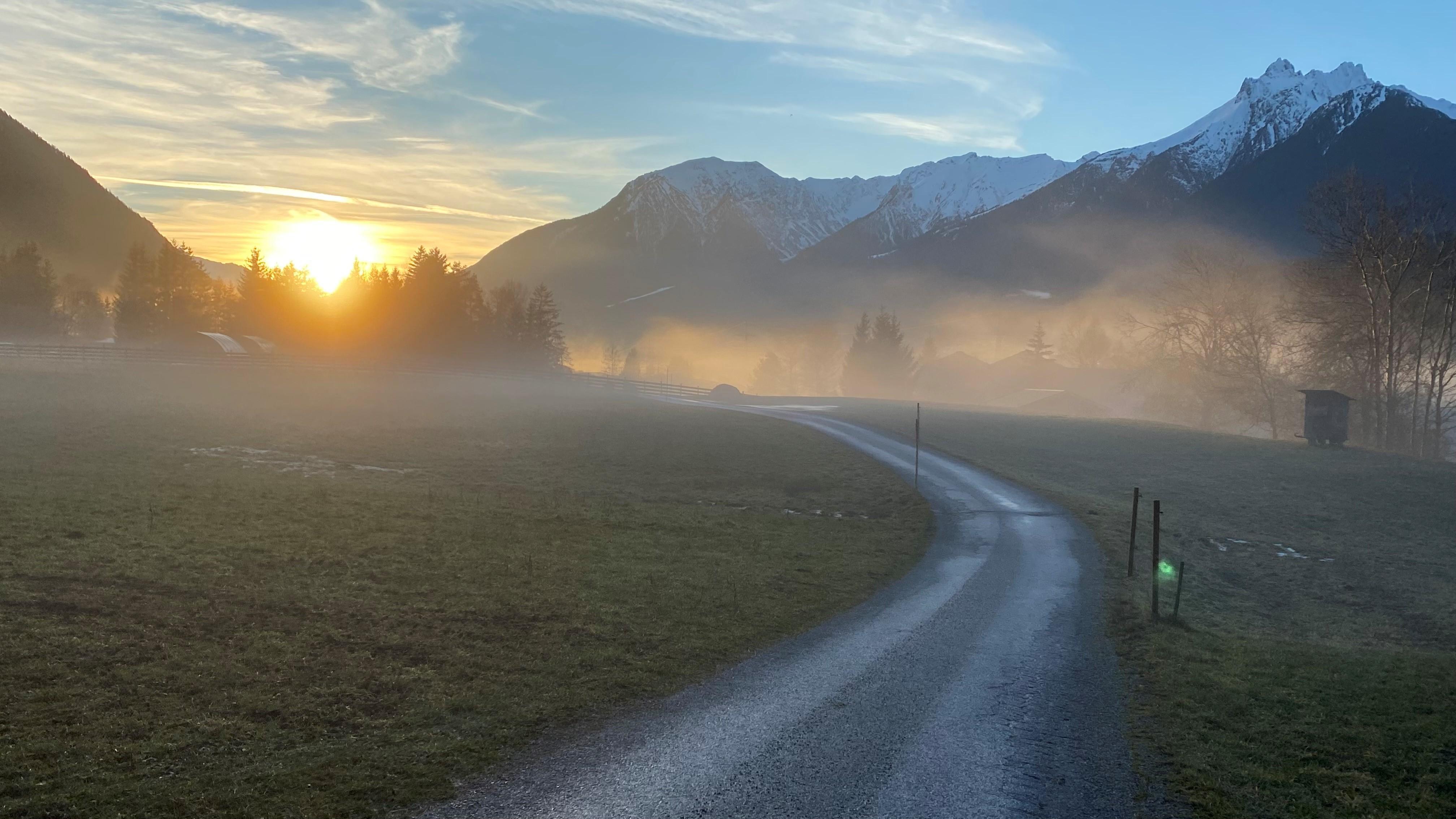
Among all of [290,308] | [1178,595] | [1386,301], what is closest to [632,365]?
[290,308]

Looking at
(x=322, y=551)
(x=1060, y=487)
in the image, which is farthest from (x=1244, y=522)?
(x=322, y=551)

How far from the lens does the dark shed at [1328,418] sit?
48.4 metres

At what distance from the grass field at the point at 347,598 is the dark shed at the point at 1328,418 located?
99.4 ft

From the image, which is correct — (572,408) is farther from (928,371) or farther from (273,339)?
(928,371)

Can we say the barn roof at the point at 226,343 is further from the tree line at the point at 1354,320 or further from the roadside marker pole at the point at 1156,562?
the tree line at the point at 1354,320

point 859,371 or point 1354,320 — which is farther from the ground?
point 1354,320

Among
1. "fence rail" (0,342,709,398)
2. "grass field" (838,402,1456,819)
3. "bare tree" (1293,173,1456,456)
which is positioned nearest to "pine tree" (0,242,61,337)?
"fence rail" (0,342,709,398)

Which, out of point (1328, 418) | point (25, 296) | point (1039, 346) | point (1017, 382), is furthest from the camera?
point (1039, 346)

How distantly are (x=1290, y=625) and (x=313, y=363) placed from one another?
7291 centimetres

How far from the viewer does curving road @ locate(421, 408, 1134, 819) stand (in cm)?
844

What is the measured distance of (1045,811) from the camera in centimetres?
838

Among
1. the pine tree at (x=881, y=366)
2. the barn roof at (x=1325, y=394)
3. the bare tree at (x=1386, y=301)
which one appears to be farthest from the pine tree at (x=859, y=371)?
the barn roof at (x=1325, y=394)

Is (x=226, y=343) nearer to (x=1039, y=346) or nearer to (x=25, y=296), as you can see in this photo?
(x=25, y=296)

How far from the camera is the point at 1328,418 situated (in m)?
48.6
